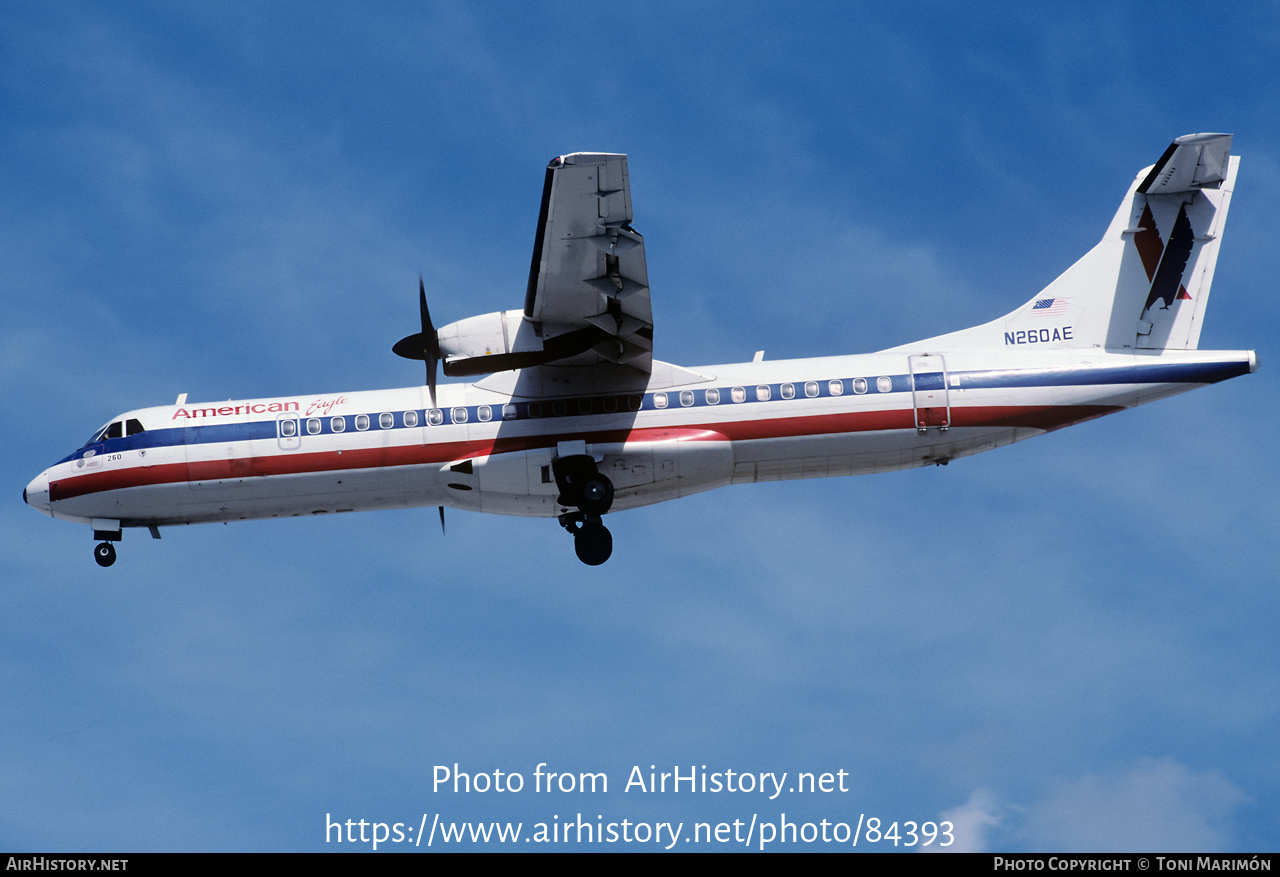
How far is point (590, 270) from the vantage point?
21156mm

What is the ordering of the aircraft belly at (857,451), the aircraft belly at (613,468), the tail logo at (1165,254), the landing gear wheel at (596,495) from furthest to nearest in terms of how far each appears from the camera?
the tail logo at (1165,254)
the aircraft belly at (857,451)
the aircraft belly at (613,468)
the landing gear wheel at (596,495)

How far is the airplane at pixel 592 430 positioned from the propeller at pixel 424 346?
15.9 inches

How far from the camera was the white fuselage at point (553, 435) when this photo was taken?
23.0 meters

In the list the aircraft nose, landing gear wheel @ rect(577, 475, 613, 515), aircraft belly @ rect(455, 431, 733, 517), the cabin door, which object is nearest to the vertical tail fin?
the cabin door

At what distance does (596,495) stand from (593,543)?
1334mm

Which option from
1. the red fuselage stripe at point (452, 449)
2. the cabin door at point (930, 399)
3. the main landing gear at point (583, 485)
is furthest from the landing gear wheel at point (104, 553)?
the cabin door at point (930, 399)

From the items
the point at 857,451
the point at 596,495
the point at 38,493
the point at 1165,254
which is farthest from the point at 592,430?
the point at 1165,254

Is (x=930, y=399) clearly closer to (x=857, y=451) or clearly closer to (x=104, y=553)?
(x=857, y=451)

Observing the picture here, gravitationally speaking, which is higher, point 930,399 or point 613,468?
point 930,399

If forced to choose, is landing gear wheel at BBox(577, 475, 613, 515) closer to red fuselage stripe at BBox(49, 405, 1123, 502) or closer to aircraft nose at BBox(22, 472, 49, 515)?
red fuselage stripe at BBox(49, 405, 1123, 502)

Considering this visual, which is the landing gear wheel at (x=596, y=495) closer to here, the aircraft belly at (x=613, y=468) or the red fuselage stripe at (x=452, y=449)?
the aircraft belly at (x=613, y=468)
